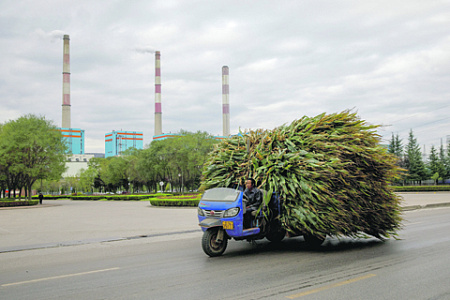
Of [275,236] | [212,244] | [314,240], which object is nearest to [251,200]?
[212,244]

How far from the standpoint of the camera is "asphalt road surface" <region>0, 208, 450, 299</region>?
545cm

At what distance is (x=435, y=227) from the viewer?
1252 cm

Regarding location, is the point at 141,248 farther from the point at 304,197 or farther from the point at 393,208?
the point at 393,208

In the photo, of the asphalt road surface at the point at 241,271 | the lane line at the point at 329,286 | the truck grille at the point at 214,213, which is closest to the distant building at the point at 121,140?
the asphalt road surface at the point at 241,271

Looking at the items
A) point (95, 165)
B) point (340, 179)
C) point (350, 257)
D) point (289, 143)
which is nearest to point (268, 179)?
point (289, 143)

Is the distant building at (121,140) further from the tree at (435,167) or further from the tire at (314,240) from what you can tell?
the tire at (314,240)

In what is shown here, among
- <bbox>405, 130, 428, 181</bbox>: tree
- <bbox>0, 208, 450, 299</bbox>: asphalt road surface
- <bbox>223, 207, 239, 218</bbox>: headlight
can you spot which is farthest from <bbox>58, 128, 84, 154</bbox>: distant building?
<bbox>223, 207, 239, 218</bbox>: headlight

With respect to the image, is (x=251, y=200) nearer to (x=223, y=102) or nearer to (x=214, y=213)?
(x=214, y=213)

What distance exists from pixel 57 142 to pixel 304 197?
142ft

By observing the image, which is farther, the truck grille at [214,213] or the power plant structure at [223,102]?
the power plant structure at [223,102]

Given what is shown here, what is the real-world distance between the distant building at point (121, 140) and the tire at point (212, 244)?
137125 mm

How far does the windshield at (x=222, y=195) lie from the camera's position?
8.57 metres

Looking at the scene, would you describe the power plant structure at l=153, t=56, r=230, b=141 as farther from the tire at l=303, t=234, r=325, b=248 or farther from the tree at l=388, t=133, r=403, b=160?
the tire at l=303, t=234, r=325, b=248

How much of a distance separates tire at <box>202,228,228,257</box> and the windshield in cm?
75
